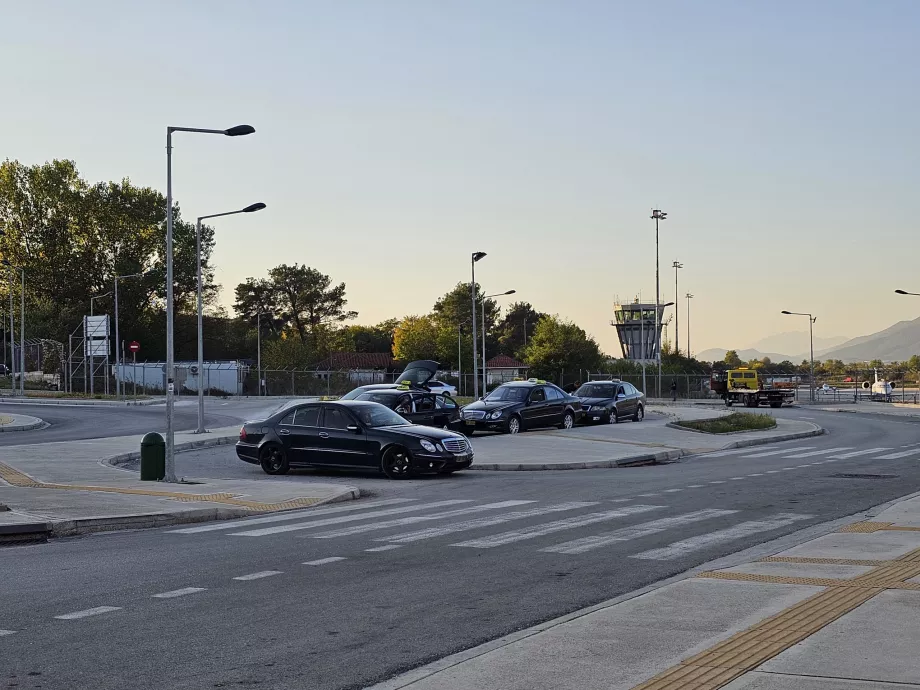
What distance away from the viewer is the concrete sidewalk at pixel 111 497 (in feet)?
44.8

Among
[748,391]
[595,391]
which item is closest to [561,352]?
[748,391]

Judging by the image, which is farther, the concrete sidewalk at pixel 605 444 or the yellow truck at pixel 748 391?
the yellow truck at pixel 748 391

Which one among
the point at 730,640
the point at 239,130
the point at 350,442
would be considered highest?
the point at 239,130

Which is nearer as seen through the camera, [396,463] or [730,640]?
[730,640]

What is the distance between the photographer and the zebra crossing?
1178cm

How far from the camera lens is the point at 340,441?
21.0m

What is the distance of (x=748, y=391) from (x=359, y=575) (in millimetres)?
52052

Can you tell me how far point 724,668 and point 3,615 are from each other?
5316 millimetres

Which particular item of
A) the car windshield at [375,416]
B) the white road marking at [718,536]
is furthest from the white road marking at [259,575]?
the car windshield at [375,416]

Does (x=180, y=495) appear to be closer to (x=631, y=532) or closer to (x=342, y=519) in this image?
(x=342, y=519)

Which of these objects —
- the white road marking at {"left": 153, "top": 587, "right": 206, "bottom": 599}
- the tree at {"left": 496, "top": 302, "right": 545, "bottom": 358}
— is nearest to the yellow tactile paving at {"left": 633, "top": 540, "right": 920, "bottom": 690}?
the white road marking at {"left": 153, "top": 587, "right": 206, "bottom": 599}

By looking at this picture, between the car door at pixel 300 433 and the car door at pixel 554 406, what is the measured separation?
14.0m

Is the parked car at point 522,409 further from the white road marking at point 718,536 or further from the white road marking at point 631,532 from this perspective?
the white road marking at point 718,536

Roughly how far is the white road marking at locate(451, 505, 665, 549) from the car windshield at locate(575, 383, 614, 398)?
940 inches
